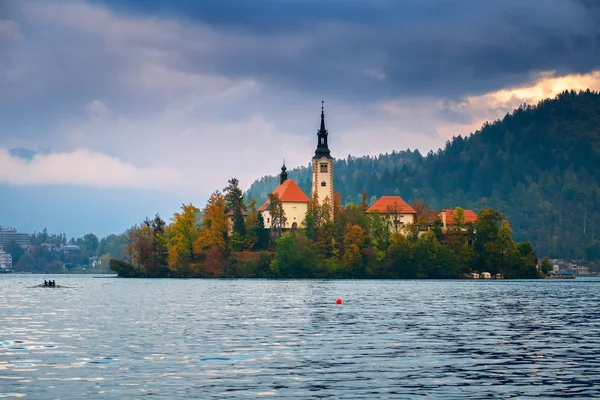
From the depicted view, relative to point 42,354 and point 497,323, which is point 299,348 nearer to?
point 42,354

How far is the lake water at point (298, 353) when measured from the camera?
36.3 meters

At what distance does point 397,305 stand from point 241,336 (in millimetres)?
38758

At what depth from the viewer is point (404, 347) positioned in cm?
5088

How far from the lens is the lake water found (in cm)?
3634

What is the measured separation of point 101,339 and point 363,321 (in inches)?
887

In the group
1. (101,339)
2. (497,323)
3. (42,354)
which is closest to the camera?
(42,354)

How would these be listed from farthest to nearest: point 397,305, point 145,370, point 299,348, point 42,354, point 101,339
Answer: point 397,305 < point 101,339 < point 299,348 < point 42,354 < point 145,370

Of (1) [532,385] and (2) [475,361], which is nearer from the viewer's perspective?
(1) [532,385]

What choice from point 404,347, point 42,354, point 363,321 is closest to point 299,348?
point 404,347

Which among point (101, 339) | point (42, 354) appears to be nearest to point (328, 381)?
point (42, 354)

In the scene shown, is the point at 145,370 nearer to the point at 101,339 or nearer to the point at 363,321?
the point at 101,339

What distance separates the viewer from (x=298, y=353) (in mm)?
48031

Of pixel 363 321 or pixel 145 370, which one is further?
pixel 363 321

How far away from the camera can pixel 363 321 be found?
70125mm
